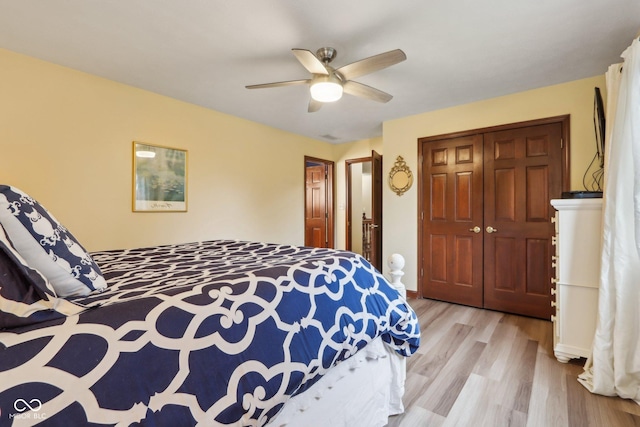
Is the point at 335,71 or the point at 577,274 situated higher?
the point at 335,71

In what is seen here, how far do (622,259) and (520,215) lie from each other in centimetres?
132

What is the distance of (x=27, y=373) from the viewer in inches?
24.0

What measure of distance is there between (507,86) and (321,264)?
2.82m

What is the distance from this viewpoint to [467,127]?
3.37 meters

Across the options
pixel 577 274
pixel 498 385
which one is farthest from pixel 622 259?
pixel 498 385

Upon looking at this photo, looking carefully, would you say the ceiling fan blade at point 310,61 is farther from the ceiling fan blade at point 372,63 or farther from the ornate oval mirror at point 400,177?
the ornate oval mirror at point 400,177

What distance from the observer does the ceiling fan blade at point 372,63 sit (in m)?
1.80

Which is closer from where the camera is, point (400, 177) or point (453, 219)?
point (453, 219)

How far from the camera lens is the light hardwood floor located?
63.4 inches

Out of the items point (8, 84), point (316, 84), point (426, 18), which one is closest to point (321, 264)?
point (316, 84)

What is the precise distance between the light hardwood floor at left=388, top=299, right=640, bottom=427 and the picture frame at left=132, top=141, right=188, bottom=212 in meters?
2.78

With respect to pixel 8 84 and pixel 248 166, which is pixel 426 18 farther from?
pixel 8 84
